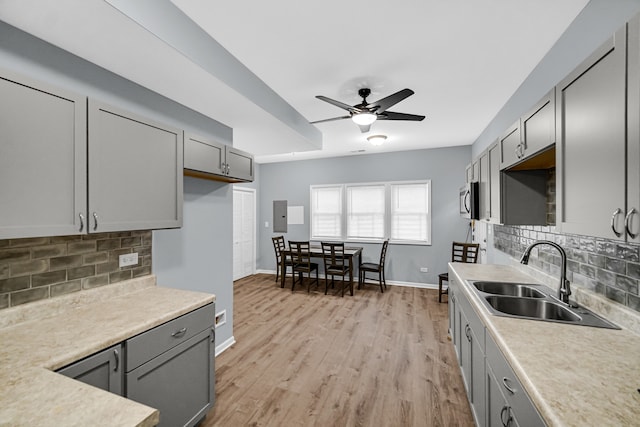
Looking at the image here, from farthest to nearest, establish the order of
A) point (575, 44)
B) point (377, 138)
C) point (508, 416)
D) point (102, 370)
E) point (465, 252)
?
1. point (465, 252)
2. point (377, 138)
3. point (575, 44)
4. point (102, 370)
5. point (508, 416)

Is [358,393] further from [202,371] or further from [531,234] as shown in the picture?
[531,234]

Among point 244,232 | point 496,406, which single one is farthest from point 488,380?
point 244,232

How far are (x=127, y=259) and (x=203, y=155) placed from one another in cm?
97

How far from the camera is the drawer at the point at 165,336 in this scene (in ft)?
4.65

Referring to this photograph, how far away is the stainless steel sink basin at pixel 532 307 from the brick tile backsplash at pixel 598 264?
0.74 ft

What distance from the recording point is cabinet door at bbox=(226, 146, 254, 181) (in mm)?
2529

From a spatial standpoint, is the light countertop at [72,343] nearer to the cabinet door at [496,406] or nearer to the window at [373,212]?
the cabinet door at [496,406]

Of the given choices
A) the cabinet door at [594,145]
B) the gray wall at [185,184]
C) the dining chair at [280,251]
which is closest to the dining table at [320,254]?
the dining chair at [280,251]

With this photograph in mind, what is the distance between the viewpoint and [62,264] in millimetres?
1700

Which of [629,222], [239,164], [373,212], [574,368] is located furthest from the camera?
[373,212]

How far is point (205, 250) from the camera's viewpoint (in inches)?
110

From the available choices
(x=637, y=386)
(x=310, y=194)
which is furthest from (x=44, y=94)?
(x=310, y=194)

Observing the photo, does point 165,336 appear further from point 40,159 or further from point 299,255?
point 299,255

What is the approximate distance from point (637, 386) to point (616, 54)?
1139 millimetres
